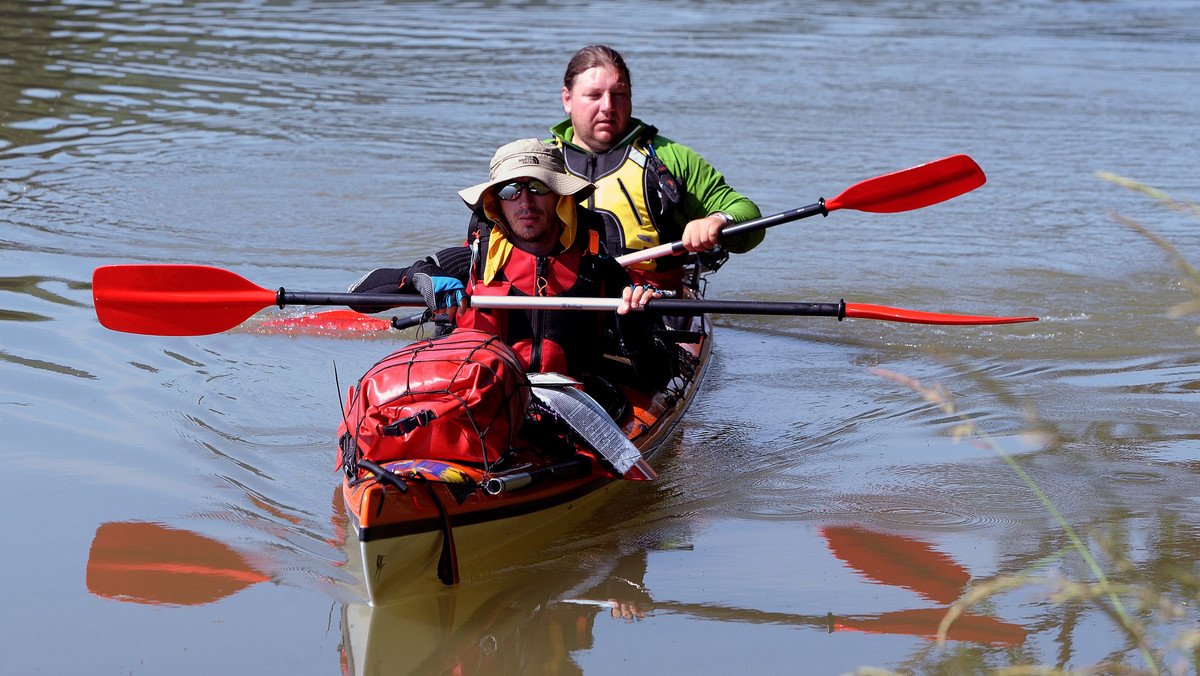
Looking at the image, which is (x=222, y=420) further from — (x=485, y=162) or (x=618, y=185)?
(x=485, y=162)

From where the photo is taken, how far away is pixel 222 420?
4.96m

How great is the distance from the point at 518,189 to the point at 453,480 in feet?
3.39

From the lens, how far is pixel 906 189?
16.7ft

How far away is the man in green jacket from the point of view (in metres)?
5.17

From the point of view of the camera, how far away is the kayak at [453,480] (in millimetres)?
3299

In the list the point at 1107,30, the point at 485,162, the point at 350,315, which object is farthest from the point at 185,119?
the point at 1107,30

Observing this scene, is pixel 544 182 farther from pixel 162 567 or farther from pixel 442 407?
pixel 162 567

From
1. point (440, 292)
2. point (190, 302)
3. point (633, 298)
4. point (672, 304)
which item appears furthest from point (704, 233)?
point (190, 302)

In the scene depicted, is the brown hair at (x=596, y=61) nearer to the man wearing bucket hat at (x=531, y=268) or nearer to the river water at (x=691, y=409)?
the man wearing bucket hat at (x=531, y=268)

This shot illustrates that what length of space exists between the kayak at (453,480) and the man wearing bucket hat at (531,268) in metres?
0.21

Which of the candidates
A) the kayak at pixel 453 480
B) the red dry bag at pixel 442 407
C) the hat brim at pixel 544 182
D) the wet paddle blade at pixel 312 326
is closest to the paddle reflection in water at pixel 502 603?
the kayak at pixel 453 480

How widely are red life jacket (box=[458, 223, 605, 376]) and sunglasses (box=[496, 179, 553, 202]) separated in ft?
0.68

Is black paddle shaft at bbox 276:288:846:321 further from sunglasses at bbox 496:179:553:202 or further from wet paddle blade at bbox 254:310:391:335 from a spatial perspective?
wet paddle blade at bbox 254:310:391:335

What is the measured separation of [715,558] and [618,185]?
2.02 metres
